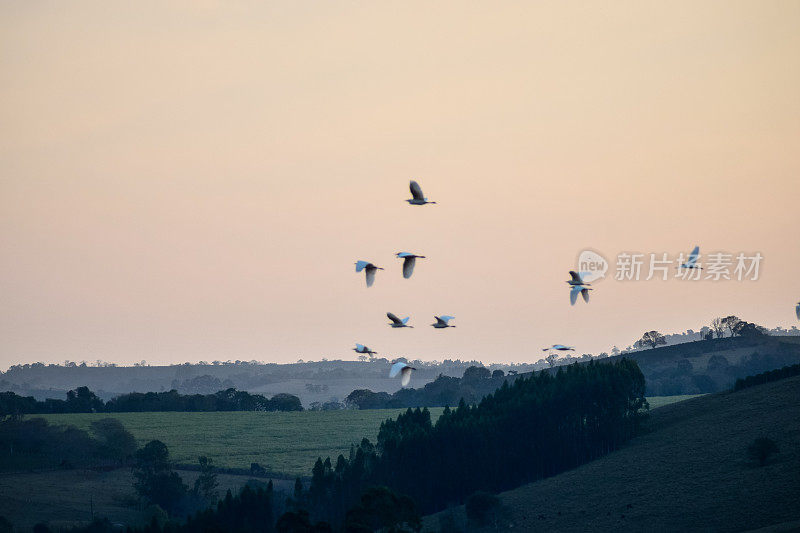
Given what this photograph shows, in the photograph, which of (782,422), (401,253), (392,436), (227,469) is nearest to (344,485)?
(392,436)

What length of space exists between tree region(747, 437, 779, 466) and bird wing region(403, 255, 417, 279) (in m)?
68.7

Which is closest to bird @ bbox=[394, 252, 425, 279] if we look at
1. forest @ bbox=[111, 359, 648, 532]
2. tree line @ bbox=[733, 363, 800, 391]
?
forest @ bbox=[111, 359, 648, 532]

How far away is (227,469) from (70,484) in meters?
26.4

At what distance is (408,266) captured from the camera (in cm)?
6419

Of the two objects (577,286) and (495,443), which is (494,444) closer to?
(495,443)

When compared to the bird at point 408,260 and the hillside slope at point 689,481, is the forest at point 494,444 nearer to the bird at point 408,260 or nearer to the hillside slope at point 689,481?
the hillside slope at point 689,481

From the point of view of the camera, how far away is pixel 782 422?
415 ft

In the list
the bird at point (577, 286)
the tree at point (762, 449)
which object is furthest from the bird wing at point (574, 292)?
the tree at point (762, 449)

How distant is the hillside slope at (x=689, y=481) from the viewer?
101625 millimetres

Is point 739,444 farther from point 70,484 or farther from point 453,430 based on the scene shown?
point 70,484

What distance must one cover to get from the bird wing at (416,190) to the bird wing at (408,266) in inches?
161

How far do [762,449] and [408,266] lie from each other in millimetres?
69467

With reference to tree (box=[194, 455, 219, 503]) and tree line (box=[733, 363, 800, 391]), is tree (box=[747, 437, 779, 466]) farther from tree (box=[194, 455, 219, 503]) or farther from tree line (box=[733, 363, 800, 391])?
tree (box=[194, 455, 219, 503])

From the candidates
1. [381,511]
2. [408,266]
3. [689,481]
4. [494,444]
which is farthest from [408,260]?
[494,444]
